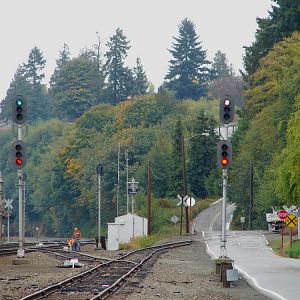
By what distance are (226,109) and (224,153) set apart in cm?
140

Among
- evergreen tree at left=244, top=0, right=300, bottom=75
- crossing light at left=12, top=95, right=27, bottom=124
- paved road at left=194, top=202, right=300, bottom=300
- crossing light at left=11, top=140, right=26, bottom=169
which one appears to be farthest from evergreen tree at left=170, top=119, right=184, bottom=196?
crossing light at left=12, top=95, right=27, bottom=124

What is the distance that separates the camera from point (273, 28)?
11325 centimetres

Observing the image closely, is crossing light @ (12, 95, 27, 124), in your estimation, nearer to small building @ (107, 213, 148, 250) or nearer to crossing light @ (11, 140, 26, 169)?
crossing light @ (11, 140, 26, 169)

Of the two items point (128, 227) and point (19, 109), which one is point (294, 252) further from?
point (128, 227)

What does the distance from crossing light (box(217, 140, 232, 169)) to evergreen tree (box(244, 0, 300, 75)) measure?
75858 mm

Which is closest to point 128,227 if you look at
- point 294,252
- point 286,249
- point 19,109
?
point 286,249

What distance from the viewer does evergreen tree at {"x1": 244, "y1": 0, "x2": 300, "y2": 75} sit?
107688 mm

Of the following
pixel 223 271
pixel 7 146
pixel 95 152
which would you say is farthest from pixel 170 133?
pixel 223 271

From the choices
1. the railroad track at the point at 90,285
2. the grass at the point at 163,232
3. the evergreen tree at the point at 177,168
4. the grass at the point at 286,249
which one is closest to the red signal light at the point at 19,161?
the railroad track at the point at 90,285

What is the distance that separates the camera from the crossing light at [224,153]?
32312 millimetres

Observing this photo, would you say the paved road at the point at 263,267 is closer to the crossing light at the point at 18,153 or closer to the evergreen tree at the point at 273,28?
the crossing light at the point at 18,153

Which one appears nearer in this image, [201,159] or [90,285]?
[90,285]

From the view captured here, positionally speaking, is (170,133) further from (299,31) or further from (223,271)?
(223,271)

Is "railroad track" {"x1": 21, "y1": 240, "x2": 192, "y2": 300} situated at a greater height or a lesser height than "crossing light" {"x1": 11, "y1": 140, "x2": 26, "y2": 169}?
lesser
